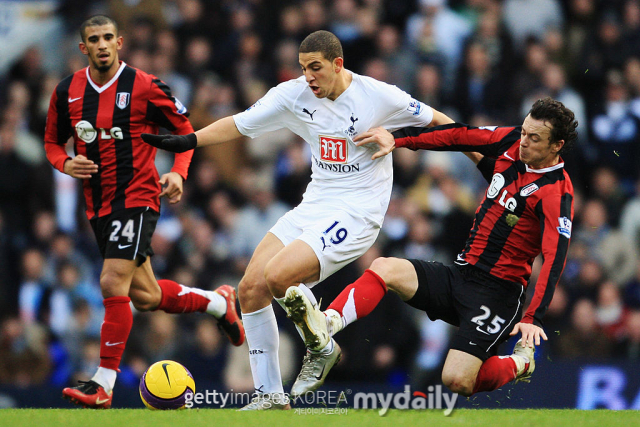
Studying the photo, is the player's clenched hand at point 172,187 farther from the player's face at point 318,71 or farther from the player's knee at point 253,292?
the player's face at point 318,71

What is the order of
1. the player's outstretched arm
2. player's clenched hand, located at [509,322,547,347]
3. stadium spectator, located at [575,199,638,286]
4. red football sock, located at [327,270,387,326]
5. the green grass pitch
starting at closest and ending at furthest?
the green grass pitch → player's clenched hand, located at [509,322,547,347] → red football sock, located at [327,270,387,326] → the player's outstretched arm → stadium spectator, located at [575,199,638,286]

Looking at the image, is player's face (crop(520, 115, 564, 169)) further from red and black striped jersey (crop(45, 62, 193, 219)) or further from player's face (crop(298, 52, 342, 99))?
red and black striped jersey (crop(45, 62, 193, 219))

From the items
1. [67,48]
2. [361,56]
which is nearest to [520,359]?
[361,56]

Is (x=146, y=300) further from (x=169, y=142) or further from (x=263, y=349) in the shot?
(x=169, y=142)

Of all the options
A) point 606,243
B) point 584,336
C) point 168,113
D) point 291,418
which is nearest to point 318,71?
point 168,113

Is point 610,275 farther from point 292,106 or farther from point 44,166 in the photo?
point 44,166

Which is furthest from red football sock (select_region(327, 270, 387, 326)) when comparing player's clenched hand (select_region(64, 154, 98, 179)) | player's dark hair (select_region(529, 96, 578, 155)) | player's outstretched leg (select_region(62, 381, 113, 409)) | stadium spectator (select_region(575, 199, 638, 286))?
stadium spectator (select_region(575, 199, 638, 286))

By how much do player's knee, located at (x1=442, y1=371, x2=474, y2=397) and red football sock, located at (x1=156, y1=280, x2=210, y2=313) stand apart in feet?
6.96

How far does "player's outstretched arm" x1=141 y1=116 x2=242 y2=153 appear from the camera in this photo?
18.0 feet

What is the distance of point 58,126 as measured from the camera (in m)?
6.18

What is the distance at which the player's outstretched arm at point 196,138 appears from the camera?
5484 mm

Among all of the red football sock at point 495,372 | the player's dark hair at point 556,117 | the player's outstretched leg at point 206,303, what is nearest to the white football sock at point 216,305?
the player's outstretched leg at point 206,303

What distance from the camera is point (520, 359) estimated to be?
5.66m

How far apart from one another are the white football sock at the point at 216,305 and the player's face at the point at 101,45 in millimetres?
1955
